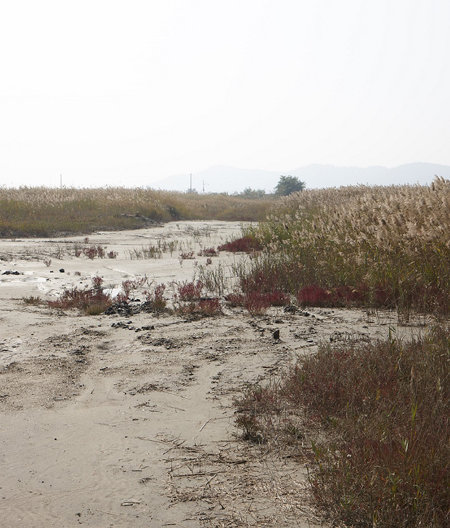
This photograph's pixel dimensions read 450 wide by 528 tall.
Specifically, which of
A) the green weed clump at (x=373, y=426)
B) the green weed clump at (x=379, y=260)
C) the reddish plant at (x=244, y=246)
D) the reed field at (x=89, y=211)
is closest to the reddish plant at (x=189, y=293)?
the green weed clump at (x=379, y=260)

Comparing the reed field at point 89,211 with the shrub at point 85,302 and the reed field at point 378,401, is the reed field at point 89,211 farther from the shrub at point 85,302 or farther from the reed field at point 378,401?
the reed field at point 378,401

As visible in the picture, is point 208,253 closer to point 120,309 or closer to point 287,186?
point 120,309

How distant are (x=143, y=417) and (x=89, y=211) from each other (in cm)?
2470

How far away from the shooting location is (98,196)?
32375 mm

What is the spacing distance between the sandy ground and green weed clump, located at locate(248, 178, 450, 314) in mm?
661

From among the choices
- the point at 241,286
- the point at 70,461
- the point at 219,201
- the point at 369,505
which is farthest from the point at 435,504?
the point at 219,201

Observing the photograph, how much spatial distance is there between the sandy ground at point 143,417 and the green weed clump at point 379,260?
0.66 metres

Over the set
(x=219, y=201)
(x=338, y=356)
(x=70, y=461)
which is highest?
(x=219, y=201)

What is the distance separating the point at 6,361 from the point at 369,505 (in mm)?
4561

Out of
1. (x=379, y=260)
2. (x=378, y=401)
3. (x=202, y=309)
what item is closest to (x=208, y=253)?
(x=379, y=260)

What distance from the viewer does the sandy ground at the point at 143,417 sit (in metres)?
3.21

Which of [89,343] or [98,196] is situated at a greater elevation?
[98,196]

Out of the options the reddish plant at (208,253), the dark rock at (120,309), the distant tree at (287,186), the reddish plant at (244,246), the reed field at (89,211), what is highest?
the distant tree at (287,186)

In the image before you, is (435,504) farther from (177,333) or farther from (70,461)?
(177,333)
